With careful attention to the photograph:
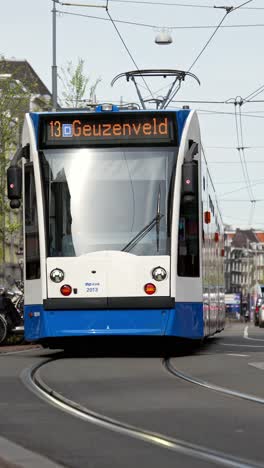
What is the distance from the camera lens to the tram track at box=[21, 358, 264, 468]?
24.5 feet

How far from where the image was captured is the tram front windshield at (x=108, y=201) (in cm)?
1808

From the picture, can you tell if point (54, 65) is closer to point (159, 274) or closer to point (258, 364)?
point (159, 274)

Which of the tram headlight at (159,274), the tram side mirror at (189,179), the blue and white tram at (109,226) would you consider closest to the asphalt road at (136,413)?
the blue and white tram at (109,226)

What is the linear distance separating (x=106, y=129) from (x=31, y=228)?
177 centimetres

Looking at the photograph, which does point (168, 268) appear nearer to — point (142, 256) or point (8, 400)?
point (142, 256)

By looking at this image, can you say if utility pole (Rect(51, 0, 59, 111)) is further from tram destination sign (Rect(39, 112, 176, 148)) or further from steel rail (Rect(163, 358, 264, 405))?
steel rail (Rect(163, 358, 264, 405))

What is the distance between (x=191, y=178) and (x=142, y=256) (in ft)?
4.18

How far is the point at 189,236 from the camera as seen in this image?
18.4 meters

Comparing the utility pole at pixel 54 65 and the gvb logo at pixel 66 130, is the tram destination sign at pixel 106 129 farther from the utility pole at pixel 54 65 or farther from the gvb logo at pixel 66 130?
the utility pole at pixel 54 65

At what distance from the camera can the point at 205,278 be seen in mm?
20109

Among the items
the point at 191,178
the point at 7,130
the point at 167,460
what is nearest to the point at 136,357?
the point at 191,178

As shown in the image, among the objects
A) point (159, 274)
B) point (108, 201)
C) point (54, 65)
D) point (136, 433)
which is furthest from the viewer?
point (54, 65)

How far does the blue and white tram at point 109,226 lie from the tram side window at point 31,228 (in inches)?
0.6

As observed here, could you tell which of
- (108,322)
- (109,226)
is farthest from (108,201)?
(108,322)
